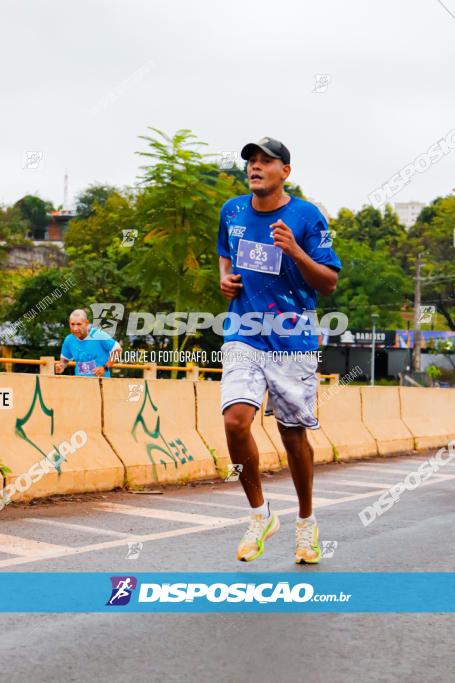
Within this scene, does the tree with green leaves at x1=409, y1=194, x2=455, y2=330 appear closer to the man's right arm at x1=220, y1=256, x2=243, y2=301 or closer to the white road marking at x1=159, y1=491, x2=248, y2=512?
the white road marking at x1=159, y1=491, x2=248, y2=512

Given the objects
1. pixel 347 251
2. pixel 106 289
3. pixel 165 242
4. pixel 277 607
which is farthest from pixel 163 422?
pixel 347 251

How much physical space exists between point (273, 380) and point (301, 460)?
1.57ft

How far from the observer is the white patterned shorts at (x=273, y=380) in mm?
5422

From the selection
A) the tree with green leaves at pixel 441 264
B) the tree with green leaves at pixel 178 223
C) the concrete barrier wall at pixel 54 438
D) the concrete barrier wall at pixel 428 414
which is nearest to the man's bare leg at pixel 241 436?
the concrete barrier wall at pixel 54 438

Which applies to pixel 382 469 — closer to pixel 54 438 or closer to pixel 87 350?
pixel 87 350

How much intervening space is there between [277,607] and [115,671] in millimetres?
1155

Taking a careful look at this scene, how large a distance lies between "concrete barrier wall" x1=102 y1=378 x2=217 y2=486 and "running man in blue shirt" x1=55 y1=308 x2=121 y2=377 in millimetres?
988

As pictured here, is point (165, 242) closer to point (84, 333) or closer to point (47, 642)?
point (84, 333)

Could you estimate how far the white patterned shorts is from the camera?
213 inches

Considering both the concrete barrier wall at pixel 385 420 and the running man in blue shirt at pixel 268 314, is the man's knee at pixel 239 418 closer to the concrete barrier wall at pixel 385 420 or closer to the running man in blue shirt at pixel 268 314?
the running man in blue shirt at pixel 268 314

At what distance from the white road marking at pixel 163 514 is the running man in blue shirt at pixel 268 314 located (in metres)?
2.17

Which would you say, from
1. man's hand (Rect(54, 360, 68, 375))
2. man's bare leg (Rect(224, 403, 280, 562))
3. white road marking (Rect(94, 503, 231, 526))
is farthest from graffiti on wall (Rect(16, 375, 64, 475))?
man's bare leg (Rect(224, 403, 280, 562))

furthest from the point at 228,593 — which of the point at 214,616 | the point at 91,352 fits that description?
the point at 91,352

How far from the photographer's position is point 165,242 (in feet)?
86.4
